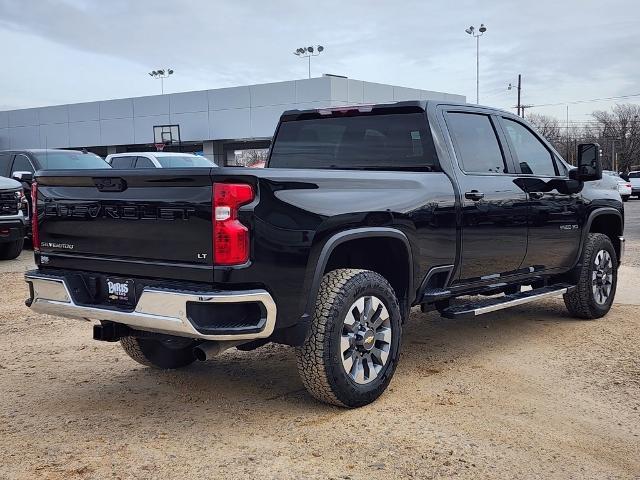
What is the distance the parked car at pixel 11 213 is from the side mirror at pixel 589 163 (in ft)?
28.5

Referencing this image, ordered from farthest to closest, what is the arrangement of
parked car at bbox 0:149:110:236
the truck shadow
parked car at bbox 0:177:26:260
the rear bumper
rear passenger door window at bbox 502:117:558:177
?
parked car at bbox 0:149:110:236, parked car at bbox 0:177:26:260, rear passenger door window at bbox 502:117:558:177, the truck shadow, the rear bumper

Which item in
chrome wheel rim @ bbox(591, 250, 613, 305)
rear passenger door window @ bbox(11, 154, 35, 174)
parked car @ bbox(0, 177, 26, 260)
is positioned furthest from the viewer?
rear passenger door window @ bbox(11, 154, 35, 174)

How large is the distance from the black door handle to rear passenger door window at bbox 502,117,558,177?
0.86 metres

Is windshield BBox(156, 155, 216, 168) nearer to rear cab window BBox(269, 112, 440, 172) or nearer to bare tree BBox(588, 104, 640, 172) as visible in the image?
rear cab window BBox(269, 112, 440, 172)

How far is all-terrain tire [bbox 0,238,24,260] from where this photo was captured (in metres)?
11.9

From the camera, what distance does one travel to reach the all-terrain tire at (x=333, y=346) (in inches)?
167

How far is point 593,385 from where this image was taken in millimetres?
4996

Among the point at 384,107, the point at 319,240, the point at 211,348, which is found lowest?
the point at 211,348

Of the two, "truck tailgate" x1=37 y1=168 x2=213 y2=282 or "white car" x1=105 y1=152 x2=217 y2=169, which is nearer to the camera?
"truck tailgate" x1=37 y1=168 x2=213 y2=282

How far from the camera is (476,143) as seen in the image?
577cm

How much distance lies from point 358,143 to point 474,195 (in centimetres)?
100

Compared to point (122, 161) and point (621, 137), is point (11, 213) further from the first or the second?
point (621, 137)

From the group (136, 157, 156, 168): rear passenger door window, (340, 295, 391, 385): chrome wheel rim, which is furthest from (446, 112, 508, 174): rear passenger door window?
(136, 157, 156, 168): rear passenger door window

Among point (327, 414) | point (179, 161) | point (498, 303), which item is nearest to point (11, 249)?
point (179, 161)
